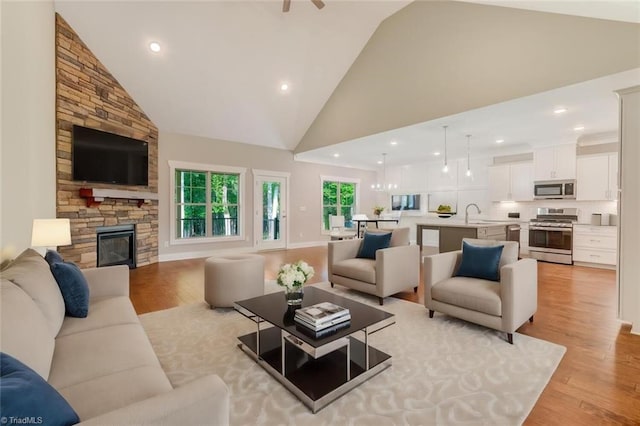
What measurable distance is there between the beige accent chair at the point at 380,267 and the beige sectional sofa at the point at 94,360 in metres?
2.38

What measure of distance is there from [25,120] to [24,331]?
2859mm

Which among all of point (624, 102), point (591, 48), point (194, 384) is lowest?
point (194, 384)

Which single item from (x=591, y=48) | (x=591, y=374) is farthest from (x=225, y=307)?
(x=591, y=48)

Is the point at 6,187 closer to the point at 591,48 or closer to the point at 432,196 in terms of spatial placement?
the point at 591,48

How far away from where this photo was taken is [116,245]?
17.3ft

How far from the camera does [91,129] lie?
4.73 meters

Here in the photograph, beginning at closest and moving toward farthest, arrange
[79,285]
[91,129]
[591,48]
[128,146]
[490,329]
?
[79,285] → [490,329] → [591,48] → [91,129] → [128,146]

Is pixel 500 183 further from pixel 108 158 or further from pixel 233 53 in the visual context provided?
pixel 108 158

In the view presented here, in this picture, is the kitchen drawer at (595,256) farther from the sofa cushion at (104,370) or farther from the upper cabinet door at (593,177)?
the sofa cushion at (104,370)

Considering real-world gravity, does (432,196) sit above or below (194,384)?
above

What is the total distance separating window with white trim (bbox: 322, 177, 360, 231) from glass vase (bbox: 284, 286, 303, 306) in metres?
6.79

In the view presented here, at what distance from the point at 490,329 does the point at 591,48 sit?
10.5ft

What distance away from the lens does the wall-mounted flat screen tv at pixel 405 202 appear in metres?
9.16

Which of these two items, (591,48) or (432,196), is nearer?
(591,48)
